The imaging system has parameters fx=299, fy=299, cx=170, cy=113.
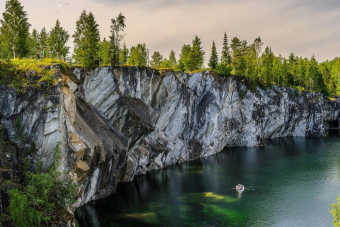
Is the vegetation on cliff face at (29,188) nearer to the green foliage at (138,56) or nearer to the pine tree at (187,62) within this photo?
the green foliage at (138,56)

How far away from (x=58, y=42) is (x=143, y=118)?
819 inches

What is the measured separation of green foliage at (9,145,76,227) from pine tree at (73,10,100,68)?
19.1 meters

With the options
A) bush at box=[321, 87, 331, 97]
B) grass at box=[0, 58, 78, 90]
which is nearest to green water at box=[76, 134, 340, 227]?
grass at box=[0, 58, 78, 90]

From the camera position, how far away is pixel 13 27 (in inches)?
1697

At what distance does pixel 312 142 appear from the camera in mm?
91438

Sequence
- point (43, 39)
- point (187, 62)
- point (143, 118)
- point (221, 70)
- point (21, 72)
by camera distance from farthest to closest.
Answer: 1. point (221, 70)
2. point (187, 62)
3. point (43, 39)
4. point (143, 118)
5. point (21, 72)

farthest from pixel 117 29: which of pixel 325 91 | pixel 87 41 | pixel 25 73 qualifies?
pixel 325 91

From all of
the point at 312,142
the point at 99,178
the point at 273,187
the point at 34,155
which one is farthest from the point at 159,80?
the point at 312,142

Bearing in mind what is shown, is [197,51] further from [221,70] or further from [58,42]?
[58,42]

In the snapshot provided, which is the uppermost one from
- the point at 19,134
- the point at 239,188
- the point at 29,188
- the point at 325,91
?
the point at 325,91

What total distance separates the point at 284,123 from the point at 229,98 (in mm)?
31662

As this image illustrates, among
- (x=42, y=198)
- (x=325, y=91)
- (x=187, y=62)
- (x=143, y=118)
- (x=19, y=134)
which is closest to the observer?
(x=42, y=198)

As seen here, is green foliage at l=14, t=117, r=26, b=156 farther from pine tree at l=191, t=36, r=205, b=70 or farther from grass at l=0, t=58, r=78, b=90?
pine tree at l=191, t=36, r=205, b=70

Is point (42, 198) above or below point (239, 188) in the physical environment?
above
